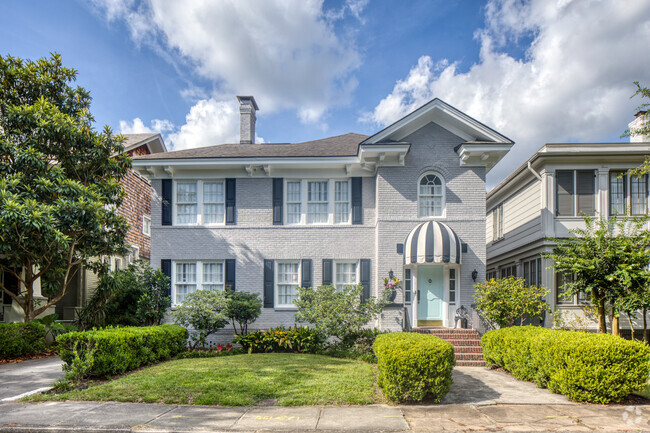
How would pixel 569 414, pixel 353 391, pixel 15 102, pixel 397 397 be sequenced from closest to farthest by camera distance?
pixel 569 414
pixel 397 397
pixel 353 391
pixel 15 102

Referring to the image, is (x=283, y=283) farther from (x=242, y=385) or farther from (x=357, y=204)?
(x=242, y=385)

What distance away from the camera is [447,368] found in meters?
7.96

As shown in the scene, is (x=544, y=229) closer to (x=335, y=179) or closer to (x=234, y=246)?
(x=335, y=179)

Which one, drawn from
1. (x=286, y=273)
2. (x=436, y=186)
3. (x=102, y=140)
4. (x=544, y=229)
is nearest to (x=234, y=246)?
(x=286, y=273)

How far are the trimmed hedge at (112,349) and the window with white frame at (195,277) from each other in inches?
150

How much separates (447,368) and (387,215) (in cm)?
743

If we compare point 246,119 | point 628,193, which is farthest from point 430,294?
point 246,119

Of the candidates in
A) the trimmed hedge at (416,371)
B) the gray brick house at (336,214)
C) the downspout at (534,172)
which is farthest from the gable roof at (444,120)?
the trimmed hedge at (416,371)

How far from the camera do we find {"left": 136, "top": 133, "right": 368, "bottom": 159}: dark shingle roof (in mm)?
15680

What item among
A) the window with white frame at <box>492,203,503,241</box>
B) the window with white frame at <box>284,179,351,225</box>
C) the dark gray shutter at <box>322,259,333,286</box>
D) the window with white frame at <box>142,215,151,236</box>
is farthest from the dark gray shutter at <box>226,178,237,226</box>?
the window with white frame at <box>492,203,503,241</box>

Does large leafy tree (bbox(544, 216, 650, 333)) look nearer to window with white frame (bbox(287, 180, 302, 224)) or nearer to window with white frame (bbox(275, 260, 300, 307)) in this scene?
window with white frame (bbox(275, 260, 300, 307))

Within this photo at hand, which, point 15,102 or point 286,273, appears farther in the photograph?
point 286,273

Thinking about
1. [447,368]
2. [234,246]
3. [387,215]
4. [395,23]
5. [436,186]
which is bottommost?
[447,368]

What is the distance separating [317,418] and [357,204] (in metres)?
9.48
